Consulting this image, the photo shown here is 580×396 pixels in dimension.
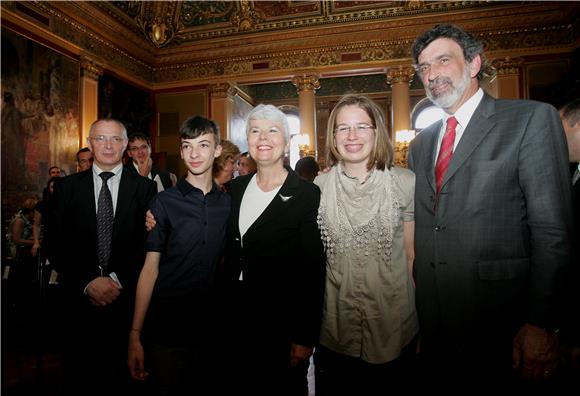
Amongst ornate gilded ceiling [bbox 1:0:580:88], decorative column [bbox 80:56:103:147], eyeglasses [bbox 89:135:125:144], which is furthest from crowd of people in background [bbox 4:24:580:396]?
decorative column [bbox 80:56:103:147]

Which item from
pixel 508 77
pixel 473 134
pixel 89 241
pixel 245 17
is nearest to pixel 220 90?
pixel 245 17

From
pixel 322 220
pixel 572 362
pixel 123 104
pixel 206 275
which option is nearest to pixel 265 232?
pixel 322 220

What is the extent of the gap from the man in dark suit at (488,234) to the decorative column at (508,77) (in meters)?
9.49

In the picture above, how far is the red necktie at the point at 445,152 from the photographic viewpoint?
1.76 meters

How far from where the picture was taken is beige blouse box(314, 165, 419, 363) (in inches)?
64.8

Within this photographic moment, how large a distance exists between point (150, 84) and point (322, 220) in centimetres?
1164

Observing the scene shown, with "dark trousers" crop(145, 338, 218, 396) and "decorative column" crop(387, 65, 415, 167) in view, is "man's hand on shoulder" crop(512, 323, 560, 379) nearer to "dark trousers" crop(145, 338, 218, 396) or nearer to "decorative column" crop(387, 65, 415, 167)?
"dark trousers" crop(145, 338, 218, 396)

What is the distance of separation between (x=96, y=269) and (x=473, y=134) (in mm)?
2387

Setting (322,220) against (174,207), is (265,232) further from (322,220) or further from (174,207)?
(174,207)

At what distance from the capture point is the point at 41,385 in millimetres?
2893

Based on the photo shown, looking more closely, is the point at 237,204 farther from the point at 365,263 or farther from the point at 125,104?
the point at 125,104

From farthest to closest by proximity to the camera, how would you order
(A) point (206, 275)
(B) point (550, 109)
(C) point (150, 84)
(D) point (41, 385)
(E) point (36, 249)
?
(C) point (150, 84) < (E) point (36, 249) < (D) point (41, 385) < (A) point (206, 275) < (B) point (550, 109)

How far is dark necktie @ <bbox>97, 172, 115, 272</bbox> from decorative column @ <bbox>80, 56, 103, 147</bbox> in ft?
23.8

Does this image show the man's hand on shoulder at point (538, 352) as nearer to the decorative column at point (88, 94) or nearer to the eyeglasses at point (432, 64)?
the eyeglasses at point (432, 64)
